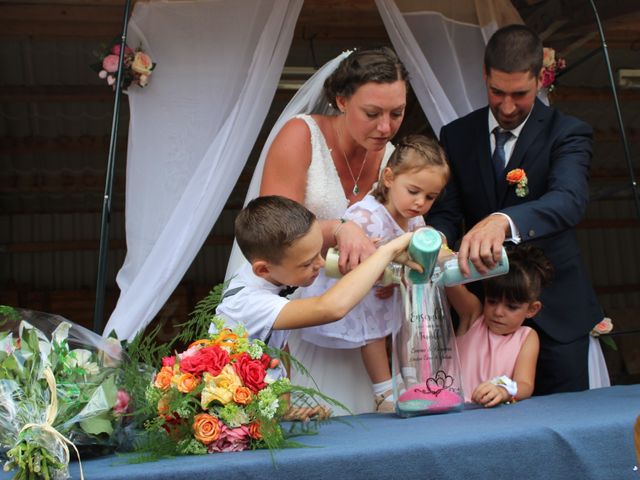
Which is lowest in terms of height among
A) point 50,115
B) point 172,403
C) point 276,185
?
point 172,403

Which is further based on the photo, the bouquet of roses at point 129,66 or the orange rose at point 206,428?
the bouquet of roses at point 129,66

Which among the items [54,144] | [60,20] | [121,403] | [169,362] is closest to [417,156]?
[169,362]

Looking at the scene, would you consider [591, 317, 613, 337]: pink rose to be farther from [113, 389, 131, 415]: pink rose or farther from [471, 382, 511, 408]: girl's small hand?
[113, 389, 131, 415]: pink rose

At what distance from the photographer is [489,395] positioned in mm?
2334

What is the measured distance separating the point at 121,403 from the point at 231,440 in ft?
0.78

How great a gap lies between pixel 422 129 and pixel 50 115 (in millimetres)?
3310

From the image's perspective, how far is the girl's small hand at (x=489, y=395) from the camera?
2.33m

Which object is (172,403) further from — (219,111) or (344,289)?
(219,111)

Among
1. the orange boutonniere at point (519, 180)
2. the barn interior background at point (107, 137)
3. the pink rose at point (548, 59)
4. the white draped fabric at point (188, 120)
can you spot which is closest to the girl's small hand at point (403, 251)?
the orange boutonniere at point (519, 180)

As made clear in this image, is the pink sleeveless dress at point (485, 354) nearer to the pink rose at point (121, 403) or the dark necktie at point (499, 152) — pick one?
the dark necktie at point (499, 152)

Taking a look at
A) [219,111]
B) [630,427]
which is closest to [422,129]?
[219,111]

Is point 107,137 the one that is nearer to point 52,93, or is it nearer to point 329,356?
point 52,93

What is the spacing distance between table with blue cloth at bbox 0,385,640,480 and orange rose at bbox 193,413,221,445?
0.04 meters

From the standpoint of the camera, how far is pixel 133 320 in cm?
332
